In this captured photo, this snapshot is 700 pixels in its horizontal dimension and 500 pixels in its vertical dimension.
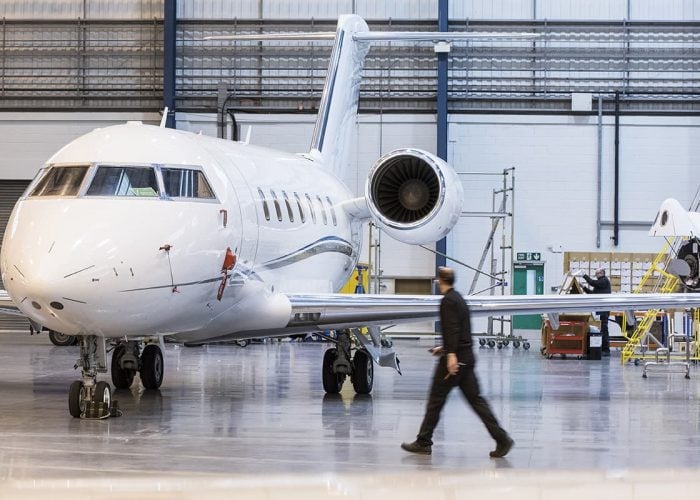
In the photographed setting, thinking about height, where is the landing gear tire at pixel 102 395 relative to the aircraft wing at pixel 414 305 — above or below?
below

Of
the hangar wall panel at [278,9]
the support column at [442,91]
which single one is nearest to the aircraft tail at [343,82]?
the support column at [442,91]

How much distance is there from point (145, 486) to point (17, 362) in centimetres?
1325

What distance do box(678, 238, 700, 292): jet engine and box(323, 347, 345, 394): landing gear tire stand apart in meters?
8.85

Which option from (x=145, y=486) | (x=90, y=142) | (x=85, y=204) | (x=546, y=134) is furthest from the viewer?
(x=546, y=134)

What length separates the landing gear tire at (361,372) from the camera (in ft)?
46.7

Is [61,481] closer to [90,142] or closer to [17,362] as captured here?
[90,142]

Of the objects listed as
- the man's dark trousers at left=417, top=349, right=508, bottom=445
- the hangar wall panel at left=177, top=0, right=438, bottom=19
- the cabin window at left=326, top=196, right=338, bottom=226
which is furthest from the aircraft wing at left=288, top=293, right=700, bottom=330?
the hangar wall panel at left=177, top=0, right=438, bottom=19

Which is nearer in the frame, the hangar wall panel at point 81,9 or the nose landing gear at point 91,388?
the nose landing gear at point 91,388

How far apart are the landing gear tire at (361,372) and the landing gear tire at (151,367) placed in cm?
A: 241

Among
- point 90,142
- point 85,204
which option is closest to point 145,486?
point 85,204

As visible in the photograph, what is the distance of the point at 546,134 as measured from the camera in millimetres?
28922

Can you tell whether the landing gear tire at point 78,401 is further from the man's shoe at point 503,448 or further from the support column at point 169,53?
the support column at point 169,53

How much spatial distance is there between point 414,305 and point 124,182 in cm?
369

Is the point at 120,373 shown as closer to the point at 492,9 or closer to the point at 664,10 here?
the point at 492,9
